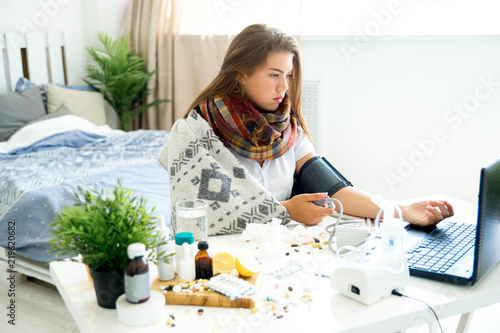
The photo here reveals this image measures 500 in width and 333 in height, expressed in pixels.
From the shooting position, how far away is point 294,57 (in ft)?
5.38

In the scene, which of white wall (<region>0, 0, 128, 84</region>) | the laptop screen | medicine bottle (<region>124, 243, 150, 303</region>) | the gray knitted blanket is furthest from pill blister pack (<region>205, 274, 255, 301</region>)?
white wall (<region>0, 0, 128, 84</region>)

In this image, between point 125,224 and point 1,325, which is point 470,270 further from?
point 1,325

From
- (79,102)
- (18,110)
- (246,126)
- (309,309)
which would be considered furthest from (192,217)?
(79,102)

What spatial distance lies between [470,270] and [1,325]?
1.90m

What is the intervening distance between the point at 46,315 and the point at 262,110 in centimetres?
138

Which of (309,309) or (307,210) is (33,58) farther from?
(309,309)

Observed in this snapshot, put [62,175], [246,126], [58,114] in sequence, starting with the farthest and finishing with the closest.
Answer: [58,114] → [62,175] → [246,126]

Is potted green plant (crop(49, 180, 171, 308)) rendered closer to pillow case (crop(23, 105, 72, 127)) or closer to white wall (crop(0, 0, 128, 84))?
pillow case (crop(23, 105, 72, 127))

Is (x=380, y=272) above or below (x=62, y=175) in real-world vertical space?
above

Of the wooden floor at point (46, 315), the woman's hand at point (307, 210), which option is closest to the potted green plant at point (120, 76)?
the wooden floor at point (46, 315)

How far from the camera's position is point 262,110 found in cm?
163

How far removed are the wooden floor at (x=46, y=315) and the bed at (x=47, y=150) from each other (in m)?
0.13

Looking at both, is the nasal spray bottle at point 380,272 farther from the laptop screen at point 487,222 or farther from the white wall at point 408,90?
the white wall at point 408,90

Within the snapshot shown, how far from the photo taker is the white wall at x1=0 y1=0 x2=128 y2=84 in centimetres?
355
